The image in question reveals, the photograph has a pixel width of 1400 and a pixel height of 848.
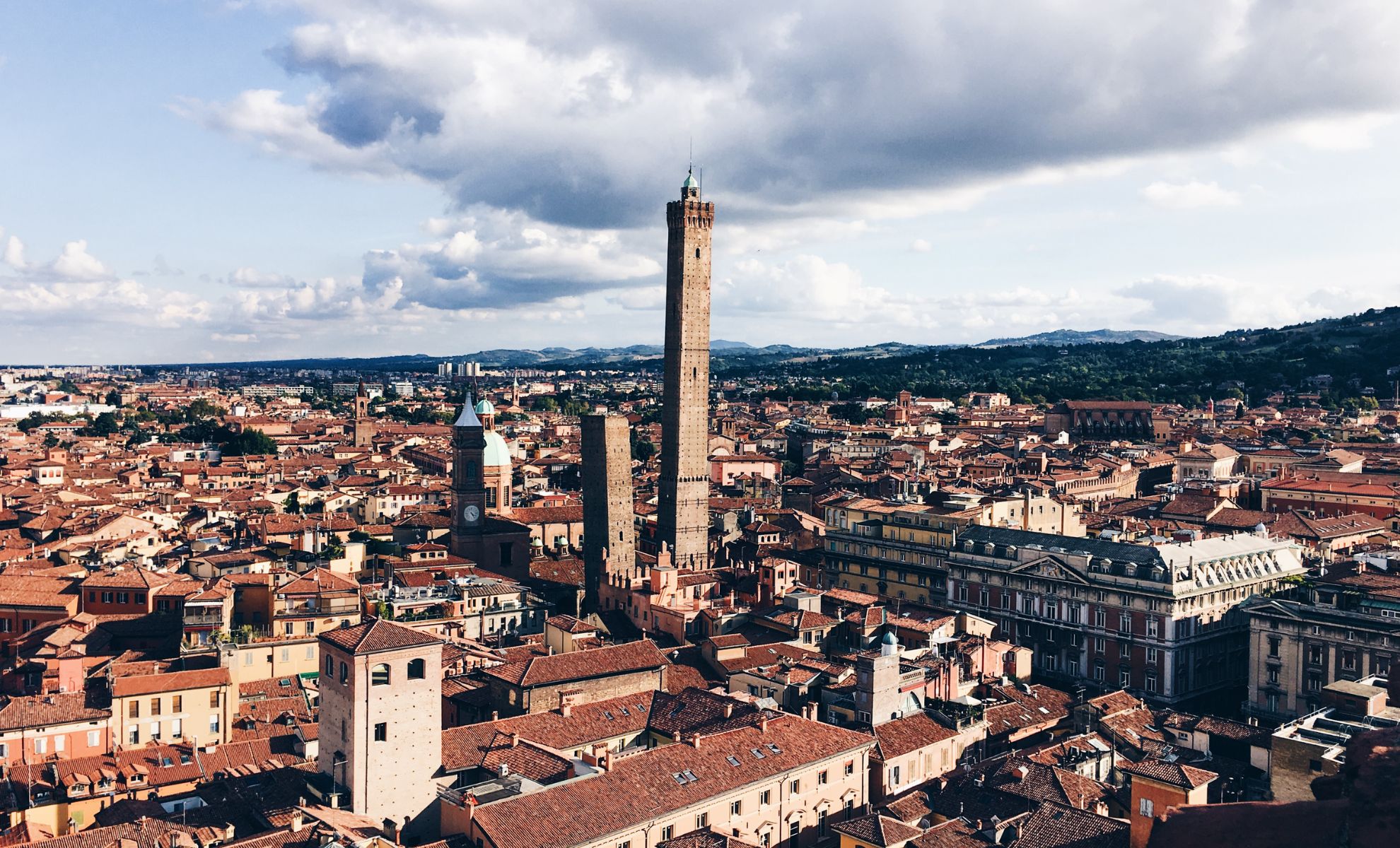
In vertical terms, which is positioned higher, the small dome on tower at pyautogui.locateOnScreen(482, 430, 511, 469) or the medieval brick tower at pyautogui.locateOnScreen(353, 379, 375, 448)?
the small dome on tower at pyautogui.locateOnScreen(482, 430, 511, 469)

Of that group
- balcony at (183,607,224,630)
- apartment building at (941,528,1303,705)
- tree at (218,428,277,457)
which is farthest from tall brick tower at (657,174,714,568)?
tree at (218,428,277,457)

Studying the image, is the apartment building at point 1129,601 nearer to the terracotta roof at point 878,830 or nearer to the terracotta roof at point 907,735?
the terracotta roof at point 907,735

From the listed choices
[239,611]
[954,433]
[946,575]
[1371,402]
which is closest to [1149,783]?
[946,575]

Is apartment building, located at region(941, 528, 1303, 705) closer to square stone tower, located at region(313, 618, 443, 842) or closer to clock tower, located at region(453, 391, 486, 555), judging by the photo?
clock tower, located at region(453, 391, 486, 555)

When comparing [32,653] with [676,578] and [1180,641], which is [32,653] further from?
[1180,641]

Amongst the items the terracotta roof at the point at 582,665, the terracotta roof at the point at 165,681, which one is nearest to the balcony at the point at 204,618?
the terracotta roof at the point at 165,681

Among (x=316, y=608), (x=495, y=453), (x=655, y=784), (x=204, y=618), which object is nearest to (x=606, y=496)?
(x=495, y=453)
